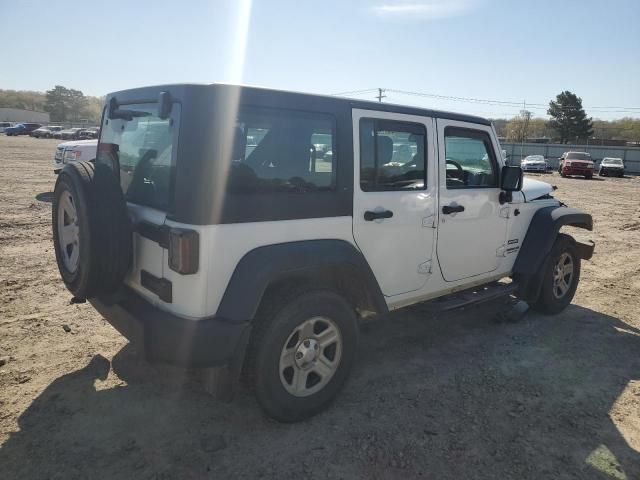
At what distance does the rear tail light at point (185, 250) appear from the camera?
2.39 m

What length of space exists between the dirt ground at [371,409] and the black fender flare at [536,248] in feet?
1.37

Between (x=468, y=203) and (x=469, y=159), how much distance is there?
0.45 meters

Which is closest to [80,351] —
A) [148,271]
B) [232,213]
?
Result: [148,271]

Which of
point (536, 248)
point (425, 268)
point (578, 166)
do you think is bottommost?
point (425, 268)

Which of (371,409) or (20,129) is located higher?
(20,129)

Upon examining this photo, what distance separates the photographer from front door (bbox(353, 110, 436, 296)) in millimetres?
3141

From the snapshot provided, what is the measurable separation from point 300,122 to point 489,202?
215 cm

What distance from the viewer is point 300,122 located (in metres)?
2.82

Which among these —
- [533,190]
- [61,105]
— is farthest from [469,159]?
[61,105]

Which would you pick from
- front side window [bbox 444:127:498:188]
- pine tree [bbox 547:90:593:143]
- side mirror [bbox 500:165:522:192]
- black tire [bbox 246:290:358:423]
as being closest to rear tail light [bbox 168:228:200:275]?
black tire [bbox 246:290:358:423]

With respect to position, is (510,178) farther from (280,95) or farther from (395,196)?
(280,95)

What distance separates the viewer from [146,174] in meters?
2.87

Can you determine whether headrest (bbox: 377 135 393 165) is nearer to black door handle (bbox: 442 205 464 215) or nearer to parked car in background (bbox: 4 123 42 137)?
black door handle (bbox: 442 205 464 215)

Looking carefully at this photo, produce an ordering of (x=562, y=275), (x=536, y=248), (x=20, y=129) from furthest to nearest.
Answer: (x=20, y=129) < (x=562, y=275) < (x=536, y=248)
